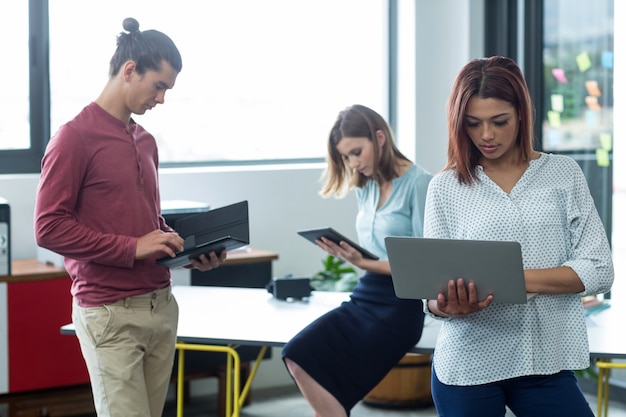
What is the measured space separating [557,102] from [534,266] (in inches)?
108

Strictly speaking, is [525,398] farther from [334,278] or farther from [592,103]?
[592,103]

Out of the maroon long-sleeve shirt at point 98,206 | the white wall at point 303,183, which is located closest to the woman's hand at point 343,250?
the maroon long-sleeve shirt at point 98,206

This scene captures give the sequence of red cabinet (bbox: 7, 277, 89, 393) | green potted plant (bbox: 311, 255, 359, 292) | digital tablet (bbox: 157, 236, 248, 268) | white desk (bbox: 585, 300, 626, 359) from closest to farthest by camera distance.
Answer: digital tablet (bbox: 157, 236, 248, 268) → white desk (bbox: 585, 300, 626, 359) → red cabinet (bbox: 7, 277, 89, 393) → green potted plant (bbox: 311, 255, 359, 292)

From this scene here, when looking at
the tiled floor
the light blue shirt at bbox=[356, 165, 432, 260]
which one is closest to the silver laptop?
the light blue shirt at bbox=[356, 165, 432, 260]

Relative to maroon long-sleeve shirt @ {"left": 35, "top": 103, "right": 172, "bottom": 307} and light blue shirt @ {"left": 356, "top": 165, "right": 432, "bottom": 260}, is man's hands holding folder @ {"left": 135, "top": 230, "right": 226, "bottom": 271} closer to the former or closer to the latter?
maroon long-sleeve shirt @ {"left": 35, "top": 103, "right": 172, "bottom": 307}

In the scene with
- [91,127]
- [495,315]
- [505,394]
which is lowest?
[505,394]

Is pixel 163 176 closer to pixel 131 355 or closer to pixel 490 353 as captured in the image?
pixel 131 355

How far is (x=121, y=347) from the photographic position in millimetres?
2334

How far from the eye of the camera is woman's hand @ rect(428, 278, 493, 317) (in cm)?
201

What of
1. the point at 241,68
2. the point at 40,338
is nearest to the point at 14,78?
the point at 241,68

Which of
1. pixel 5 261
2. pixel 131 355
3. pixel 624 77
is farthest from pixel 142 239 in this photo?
pixel 624 77

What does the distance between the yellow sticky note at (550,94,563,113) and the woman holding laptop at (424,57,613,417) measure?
101 inches

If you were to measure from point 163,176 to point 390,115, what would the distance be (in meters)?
1.41

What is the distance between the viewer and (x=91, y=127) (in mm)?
2334
